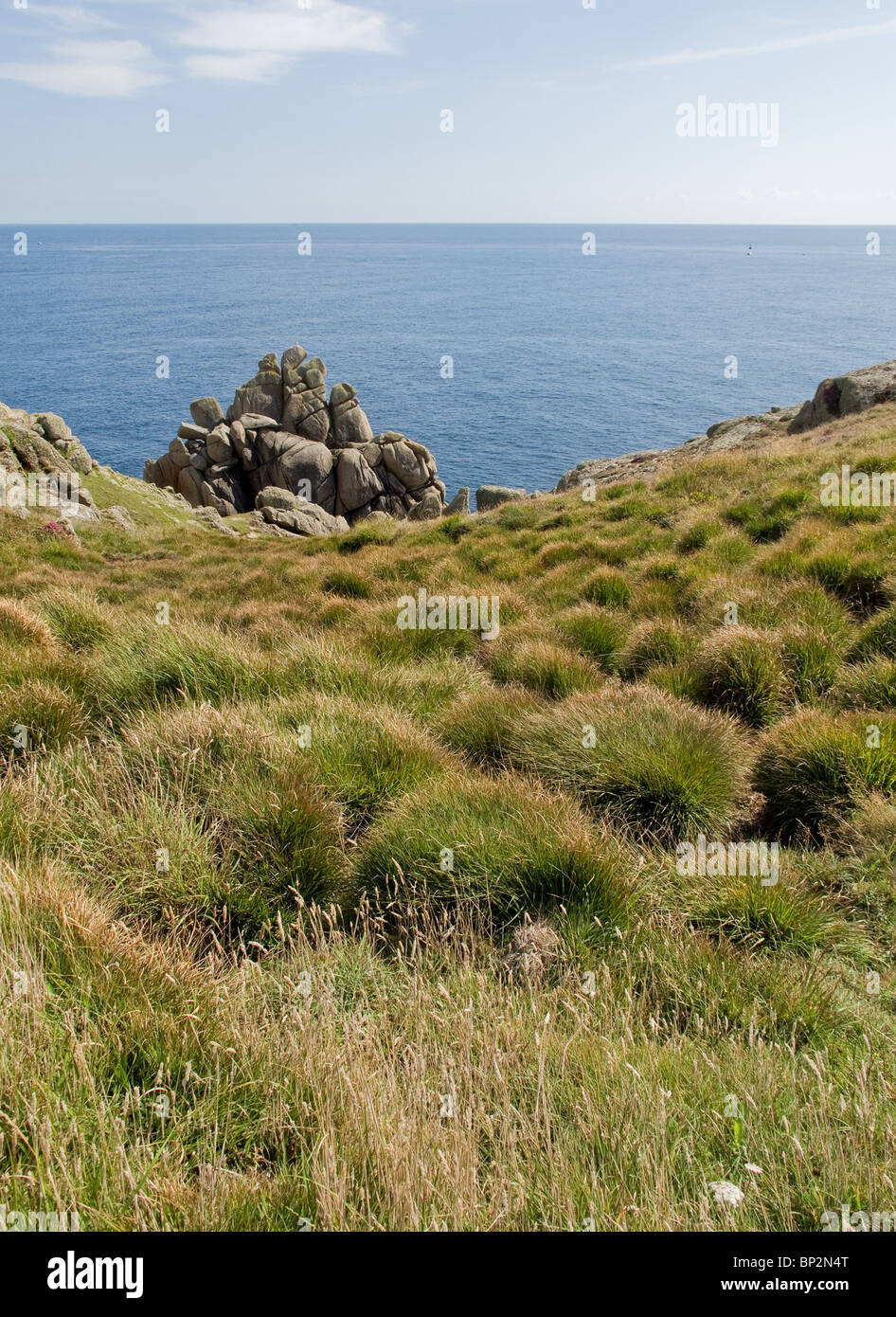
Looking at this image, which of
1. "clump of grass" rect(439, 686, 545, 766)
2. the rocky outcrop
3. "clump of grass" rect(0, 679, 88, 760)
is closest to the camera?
"clump of grass" rect(0, 679, 88, 760)

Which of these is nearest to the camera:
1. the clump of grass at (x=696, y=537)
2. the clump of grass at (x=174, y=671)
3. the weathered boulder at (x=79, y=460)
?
the clump of grass at (x=174, y=671)

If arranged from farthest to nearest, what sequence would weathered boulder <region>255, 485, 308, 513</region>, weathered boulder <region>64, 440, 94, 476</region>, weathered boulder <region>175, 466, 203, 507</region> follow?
1. weathered boulder <region>175, 466, 203, 507</region>
2. weathered boulder <region>255, 485, 308, 513</region>
3. weathered boulder <region>64, 440, 94, 476</region>

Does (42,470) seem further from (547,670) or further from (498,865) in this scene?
(498,865)

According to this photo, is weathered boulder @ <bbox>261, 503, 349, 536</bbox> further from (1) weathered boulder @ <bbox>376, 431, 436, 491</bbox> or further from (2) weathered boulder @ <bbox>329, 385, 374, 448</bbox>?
Result: (2) weathered boulder @ <bbox>329, 385, 374, 448</bbox>

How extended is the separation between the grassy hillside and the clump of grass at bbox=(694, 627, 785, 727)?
0.12ft

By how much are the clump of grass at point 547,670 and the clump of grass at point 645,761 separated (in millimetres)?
1277

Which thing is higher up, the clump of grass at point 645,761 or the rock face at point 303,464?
the rock face at point 303,464

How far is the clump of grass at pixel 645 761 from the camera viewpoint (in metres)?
5.28

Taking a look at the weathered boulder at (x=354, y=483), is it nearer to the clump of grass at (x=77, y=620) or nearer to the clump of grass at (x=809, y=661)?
the clump of grass at (x=77, y=620)

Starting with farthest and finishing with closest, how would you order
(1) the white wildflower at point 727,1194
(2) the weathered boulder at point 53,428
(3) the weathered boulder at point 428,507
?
(3) the weathered boulder at point 428,507 < (2) the weathered boulder at point 53,428 < (1) the white wildflower at point 727,1194

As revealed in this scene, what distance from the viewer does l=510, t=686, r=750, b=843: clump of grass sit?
528 centimetres

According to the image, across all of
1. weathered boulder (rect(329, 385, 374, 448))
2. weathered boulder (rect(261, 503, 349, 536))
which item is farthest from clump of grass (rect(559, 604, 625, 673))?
weathered boulder (rect(329, 385, 374, 448))

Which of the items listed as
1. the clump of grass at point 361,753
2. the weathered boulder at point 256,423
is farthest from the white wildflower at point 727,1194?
the weathered boulder at point 256,423
